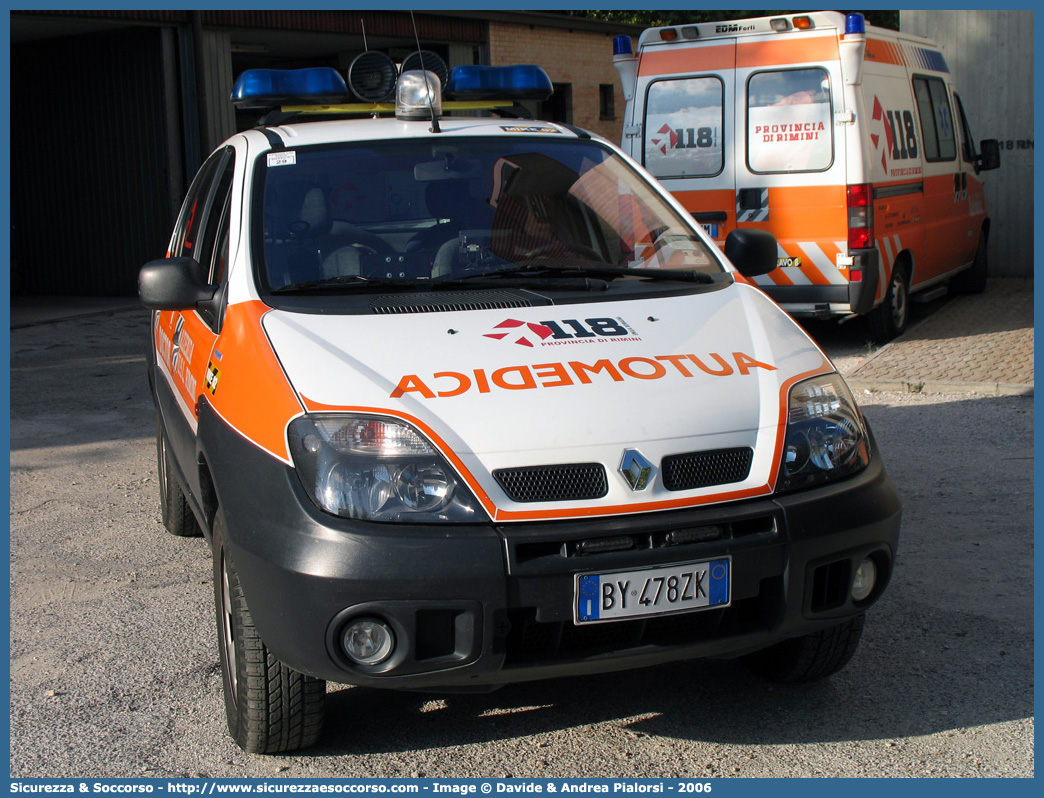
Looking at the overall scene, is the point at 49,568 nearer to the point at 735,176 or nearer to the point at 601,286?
the point at 601,286

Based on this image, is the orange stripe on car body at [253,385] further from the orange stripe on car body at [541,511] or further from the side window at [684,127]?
the side window at [684,127]

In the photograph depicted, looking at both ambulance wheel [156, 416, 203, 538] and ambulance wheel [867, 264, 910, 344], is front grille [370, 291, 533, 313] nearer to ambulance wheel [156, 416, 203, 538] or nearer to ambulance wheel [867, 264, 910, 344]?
ambulance wheel [156, 416, 203, 538]

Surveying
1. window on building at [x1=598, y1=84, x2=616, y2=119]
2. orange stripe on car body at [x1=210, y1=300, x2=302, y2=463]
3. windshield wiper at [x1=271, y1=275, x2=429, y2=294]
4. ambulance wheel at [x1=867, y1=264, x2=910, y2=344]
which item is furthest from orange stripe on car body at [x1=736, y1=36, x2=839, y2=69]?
window on building at [x1=598, y1=84, x2=616, y2=119]

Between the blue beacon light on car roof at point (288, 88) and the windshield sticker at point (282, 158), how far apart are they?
114cm

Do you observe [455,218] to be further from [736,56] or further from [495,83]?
[736,56]

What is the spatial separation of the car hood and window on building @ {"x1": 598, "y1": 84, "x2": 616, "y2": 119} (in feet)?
67.5

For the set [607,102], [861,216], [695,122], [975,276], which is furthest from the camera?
[607,102]

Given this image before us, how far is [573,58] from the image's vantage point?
2205 centimetres

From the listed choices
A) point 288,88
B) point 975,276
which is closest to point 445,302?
point 288,88

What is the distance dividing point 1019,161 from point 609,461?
40.9 feet

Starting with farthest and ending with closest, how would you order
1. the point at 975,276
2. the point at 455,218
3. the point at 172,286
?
the point at 975,276
the point at 455,218
the point at 172,286

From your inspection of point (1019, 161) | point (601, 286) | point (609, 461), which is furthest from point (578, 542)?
point (1019, 161)

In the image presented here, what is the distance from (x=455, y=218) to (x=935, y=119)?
25.5ft

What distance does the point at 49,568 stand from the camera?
194 inches
